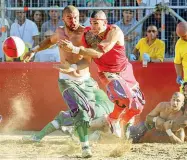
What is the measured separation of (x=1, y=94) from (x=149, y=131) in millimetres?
3044

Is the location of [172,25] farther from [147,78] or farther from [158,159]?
[158,159]

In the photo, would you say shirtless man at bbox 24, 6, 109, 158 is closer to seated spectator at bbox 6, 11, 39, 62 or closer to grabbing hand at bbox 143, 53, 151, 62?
grabbing hand at bbox 143, 53, 151, 62

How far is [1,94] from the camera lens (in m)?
13.2

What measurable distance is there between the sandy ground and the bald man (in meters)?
0.40

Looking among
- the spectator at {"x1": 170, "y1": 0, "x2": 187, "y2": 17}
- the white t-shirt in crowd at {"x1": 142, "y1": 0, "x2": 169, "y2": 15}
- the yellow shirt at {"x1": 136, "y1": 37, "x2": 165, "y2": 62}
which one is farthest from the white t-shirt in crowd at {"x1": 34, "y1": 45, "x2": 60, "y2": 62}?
the spectator at {"x1": 170, "y1": 0, "x2": 187, "y2": 17}

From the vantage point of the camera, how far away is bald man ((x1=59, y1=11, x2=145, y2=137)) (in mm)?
9312

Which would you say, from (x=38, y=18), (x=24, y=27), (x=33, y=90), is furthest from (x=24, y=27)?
(x=33, y=90)

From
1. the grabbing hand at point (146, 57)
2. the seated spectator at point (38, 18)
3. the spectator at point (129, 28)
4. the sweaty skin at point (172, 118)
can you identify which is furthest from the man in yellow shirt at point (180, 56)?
the seated spectator at point (38, 18)

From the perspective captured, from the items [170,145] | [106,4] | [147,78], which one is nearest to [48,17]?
[106,4]

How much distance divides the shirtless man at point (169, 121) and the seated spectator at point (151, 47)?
146 centimetres

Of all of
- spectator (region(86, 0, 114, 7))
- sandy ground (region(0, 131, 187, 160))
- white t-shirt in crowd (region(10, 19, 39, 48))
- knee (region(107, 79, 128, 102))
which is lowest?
sandy ground (region(0, 131, 187, 160))

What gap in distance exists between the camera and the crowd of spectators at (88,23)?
1272cm

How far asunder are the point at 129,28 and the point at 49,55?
1.58 m

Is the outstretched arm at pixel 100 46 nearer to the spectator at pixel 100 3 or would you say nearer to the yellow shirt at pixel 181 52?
the yellow shirt at pixel 181 52
